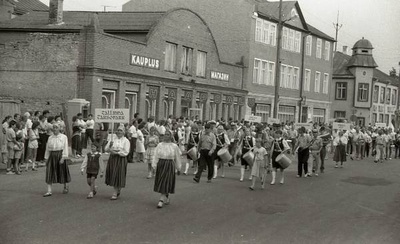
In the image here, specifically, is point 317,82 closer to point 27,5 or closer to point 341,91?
point 341,91

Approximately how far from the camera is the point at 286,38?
47.9m

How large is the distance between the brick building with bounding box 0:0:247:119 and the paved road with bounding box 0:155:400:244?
11.2m

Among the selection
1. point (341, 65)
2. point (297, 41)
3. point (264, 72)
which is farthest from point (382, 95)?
point (264, 72)

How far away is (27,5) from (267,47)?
930 inches

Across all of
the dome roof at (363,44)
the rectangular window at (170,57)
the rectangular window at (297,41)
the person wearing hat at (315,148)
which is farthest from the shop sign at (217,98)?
the dome roof at (363,44)

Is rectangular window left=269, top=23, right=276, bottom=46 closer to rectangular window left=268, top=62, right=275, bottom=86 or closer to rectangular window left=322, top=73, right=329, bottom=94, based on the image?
rectangular window left=268, top=62, right=275, bottom=86

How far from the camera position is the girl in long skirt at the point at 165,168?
11.4 metres

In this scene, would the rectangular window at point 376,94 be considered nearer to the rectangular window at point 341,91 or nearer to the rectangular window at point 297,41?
the rectangular window at point 341,91

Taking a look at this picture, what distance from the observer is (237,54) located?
43.6 metres

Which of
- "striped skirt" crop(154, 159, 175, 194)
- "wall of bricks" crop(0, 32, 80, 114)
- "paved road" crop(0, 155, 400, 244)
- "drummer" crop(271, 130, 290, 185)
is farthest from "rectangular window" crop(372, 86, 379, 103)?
"striped skirt" crop(154, 159, 175, 194)

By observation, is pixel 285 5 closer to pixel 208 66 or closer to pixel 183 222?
pixel 208 66

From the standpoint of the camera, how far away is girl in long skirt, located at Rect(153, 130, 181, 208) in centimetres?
1145

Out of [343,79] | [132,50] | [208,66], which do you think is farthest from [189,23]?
[343,79]

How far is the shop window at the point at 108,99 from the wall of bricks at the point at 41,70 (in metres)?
1.78
